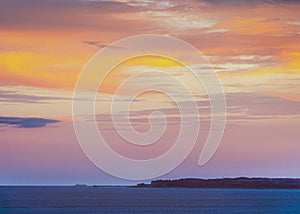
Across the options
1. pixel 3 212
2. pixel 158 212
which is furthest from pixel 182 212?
pixel 3 212

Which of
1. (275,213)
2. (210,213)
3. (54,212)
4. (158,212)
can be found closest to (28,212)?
(54,212)

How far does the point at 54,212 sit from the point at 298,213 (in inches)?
1851

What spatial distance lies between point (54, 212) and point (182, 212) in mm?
24980

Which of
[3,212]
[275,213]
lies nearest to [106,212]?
[3,212]

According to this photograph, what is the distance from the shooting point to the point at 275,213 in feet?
480

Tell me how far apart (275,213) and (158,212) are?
887 inches

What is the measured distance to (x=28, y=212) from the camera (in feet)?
481

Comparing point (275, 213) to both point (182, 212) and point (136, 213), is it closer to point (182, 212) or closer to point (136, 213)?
point (182, 212)

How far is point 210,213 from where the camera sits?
14588 cm

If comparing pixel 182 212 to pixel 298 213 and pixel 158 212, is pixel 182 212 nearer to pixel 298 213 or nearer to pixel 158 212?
pixel 158 212

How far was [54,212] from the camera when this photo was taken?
148375 mm

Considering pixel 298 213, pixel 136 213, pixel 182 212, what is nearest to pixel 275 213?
pixel 298 213

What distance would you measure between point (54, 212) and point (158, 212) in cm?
Answer: 2034

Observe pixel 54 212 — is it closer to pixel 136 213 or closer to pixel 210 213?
pixel 136 213
